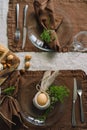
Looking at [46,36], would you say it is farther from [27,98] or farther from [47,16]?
[27,98]

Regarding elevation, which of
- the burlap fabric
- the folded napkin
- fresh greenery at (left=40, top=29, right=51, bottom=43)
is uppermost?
the folded napkin

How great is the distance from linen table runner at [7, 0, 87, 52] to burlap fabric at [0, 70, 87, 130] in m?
0.11

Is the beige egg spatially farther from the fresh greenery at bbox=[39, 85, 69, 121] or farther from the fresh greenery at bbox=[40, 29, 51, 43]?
the fresh greenery at bbox=[40, 29, 51, 43]

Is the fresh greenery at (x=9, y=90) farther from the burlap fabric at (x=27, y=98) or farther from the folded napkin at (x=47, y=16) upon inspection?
the folded napkin at (x=47, y=16)

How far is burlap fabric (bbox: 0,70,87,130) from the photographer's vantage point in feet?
4.91

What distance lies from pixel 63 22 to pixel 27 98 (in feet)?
1.19

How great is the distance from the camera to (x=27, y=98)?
154 centimetres

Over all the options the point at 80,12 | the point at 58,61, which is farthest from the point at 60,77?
the point at 80,12

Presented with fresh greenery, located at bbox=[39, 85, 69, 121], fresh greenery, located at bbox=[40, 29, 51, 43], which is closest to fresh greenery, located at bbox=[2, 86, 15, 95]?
fresh greenery, located at bbox=[39, 85, 69, 121]

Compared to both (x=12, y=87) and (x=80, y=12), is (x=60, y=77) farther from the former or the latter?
(x=80, y=12)

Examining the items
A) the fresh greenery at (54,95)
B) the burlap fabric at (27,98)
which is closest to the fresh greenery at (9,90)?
the burlap fabric at (27,98)

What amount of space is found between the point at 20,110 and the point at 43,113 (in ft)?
0.28

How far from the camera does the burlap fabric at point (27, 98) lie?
1.50 meters

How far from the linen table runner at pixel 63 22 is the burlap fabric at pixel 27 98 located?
0.11 m
